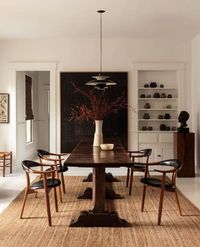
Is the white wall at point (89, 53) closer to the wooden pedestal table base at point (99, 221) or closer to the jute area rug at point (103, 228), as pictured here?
the jute area rug at point (103, 228)

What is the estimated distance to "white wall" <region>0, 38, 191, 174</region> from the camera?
808cm

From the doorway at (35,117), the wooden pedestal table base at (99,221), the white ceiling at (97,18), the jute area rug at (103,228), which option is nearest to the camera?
the jute area rug at (103,228)

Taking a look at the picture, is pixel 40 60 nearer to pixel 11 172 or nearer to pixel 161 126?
pixel 11 172

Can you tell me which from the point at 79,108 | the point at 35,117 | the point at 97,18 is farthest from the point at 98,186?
the point at 35,117

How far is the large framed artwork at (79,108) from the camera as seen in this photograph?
26.6ft

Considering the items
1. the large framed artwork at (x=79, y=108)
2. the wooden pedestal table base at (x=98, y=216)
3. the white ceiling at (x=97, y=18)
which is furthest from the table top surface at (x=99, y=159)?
the large framed artwork at (x=79, y=108)

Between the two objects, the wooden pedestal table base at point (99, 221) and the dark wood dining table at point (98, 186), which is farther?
the wooden pedestal table base at point (99, 221)

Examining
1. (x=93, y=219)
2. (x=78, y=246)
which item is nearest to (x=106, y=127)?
(x=93, y=219)

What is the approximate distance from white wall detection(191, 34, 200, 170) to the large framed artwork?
4.83ft

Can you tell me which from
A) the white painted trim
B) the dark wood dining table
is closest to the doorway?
the white painted trim

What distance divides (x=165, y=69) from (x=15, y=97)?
11.0ft

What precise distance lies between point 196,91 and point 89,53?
2.44 meters

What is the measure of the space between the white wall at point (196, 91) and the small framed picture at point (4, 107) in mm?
4050

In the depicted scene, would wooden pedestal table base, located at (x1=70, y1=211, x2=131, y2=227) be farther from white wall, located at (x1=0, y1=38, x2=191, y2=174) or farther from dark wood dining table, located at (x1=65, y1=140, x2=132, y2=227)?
white wall, located at (x1=0, y1=38, x2=191, y2=174)
